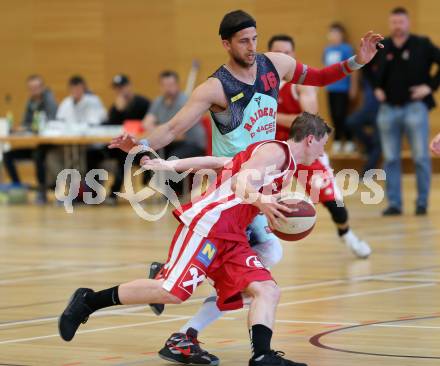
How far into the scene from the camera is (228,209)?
6074 millimetres

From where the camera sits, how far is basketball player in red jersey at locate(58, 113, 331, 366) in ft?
19.3

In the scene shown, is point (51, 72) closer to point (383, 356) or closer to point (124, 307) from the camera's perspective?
point (124, 307)

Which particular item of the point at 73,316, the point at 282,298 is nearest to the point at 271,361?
the point at 73,316

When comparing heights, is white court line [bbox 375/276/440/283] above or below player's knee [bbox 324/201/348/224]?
below

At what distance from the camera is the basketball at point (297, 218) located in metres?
6.02

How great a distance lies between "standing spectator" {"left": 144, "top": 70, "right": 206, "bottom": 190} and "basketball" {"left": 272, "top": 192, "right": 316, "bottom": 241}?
35.7 feet

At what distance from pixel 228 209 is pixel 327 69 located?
158cm

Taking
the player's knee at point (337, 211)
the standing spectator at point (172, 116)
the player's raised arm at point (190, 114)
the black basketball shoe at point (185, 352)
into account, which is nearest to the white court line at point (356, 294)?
the player's knee at point (337, 211)

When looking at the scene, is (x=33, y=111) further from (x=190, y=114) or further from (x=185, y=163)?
(x=185, y=163)

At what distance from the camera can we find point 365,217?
1490cm

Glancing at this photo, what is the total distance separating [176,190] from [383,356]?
12.1 metres

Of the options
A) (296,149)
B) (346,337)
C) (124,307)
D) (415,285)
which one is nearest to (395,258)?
(415,285)

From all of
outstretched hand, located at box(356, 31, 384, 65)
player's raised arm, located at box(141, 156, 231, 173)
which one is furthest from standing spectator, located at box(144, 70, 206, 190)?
player's raised arm, located at box(141, 156, 231, 173)

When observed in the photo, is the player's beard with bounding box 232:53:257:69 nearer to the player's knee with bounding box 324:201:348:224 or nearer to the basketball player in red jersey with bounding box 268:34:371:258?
the basketball player in red jersey with bounding box 268:34:371:258
